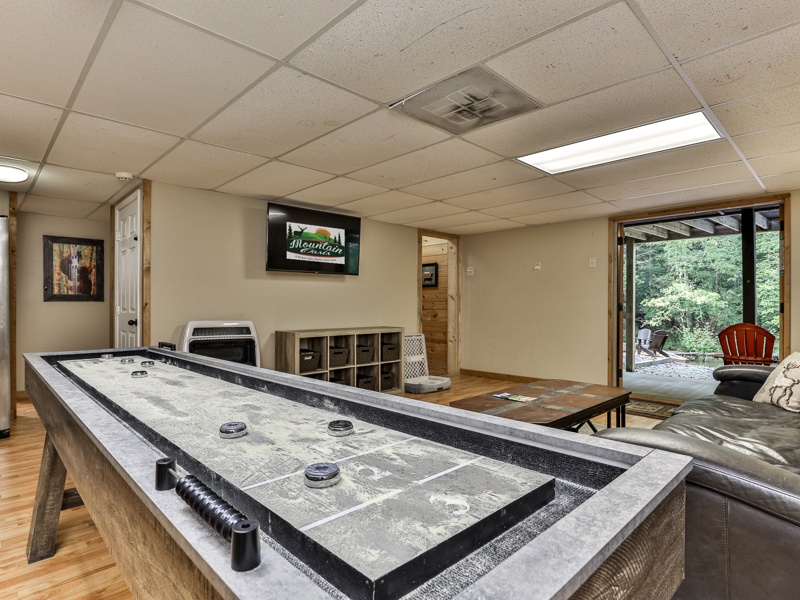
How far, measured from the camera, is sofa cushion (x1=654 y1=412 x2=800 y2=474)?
1.89 m

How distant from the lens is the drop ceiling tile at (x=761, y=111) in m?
2.35

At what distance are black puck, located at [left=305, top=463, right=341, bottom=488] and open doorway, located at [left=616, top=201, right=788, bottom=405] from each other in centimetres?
522

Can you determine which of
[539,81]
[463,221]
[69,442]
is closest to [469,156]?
[539,81]

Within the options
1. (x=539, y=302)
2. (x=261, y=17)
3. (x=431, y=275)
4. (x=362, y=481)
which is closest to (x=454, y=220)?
(x=539, y=302)

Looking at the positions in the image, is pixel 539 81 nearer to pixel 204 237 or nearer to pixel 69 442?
pixel 69 442

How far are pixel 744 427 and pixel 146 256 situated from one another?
4530 mm

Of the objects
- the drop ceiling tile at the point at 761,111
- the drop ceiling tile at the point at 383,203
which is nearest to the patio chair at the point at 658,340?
the drop ceiling tile at the point at 383,203

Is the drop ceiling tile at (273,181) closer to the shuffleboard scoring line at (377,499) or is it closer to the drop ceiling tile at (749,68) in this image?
the drop ceiling tile at (749,68)

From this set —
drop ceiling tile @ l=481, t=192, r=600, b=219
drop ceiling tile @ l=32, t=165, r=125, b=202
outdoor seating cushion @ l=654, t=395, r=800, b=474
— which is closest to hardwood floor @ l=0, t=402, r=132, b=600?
drop ceiling tile @ l=32, t=165, r=125, b=202

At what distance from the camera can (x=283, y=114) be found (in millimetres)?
2594

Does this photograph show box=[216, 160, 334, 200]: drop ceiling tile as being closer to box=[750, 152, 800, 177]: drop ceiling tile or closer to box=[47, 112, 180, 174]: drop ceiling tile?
box=[47, 112, 180, 174]: drop ceiling tile

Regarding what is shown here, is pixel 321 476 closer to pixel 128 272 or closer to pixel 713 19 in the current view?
pixel 713 19

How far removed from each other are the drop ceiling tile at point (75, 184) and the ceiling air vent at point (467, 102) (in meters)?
2.97

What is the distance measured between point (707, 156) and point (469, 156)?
5.84ft
